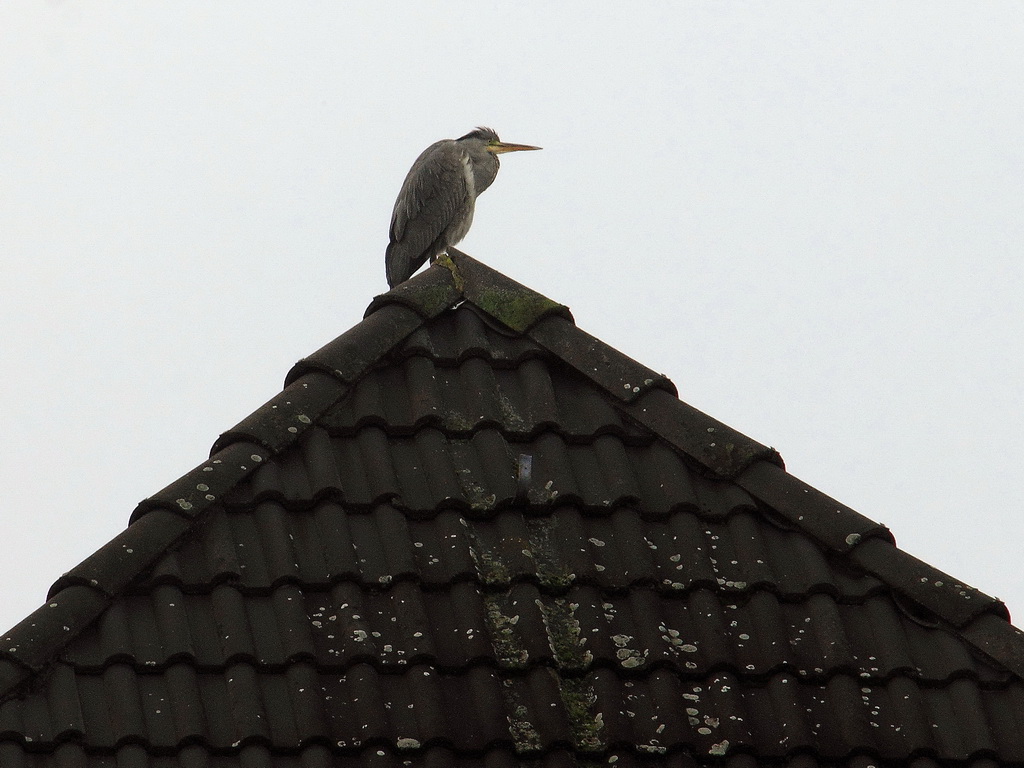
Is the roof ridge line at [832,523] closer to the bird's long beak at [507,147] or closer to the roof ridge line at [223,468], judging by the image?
the roof ridge line at [223,468]

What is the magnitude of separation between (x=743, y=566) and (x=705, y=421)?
489 millimetres

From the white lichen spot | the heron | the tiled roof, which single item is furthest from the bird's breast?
the white lichen spot

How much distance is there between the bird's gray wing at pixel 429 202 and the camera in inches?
372

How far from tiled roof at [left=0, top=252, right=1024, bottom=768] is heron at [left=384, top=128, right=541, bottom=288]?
5.98m

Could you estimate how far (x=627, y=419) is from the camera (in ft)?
11.6

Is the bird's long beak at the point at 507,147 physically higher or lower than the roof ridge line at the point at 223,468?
higher

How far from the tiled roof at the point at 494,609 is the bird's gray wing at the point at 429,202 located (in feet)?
19.6

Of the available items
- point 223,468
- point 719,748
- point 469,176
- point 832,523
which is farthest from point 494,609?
point 469,176

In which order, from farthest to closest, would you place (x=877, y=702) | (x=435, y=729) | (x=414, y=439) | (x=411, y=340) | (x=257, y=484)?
(x=411, y=340), (x=414, y=439), (x=257, y=484), (x=877, y=702), (x=435, y=729)

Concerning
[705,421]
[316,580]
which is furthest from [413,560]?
[705,421]

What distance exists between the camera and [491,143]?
10109mm

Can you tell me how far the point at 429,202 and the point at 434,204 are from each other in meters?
0.04

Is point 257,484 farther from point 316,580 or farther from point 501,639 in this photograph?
point 501,639

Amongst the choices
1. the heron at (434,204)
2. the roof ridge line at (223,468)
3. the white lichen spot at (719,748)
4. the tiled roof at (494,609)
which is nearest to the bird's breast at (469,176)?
the heron at (434,204)
